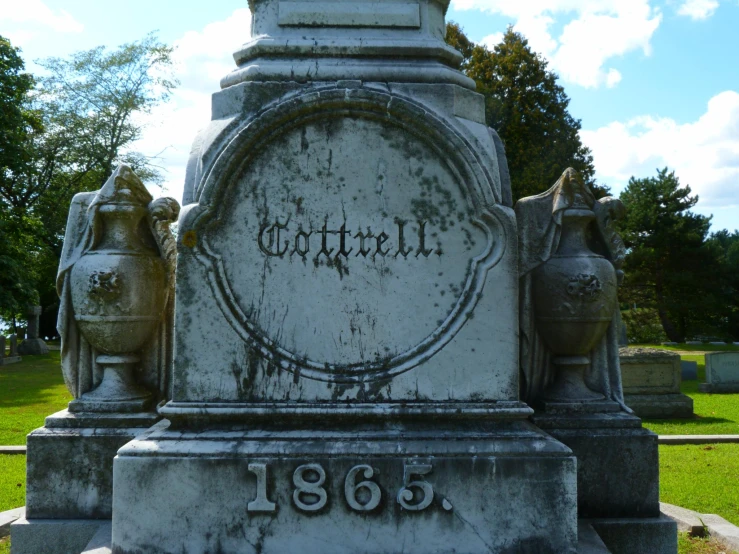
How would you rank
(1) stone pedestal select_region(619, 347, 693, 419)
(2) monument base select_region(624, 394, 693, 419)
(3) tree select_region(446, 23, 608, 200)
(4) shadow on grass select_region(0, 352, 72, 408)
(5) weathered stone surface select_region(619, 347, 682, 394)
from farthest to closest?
(3) tree select_region(446, 23, 608, 200)
(4) shadow on grass select_region(0, 352, 72, 408)
(5) weathered stone surface select_region(619, 347, 682, 394)
(1) stone pedestal select_region(619, 347, 693, 419)
(2) monument base select_region(624, 394, 693, 419)

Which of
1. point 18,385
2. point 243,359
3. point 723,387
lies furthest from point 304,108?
point 18,385

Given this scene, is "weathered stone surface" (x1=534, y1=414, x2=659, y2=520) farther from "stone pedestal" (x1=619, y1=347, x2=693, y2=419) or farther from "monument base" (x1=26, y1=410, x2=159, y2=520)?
"stone pedestal" (x1=619, y1=347, x2=693, y2=419)

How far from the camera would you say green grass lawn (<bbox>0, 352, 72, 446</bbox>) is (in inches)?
363

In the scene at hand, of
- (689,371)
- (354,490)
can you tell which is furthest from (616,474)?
(689,371)

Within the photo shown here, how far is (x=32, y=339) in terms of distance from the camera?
2381 cm

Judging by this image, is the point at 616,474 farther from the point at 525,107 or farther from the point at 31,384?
the point at 525,107

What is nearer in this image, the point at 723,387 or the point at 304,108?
the point at 304,108

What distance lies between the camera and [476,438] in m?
2.90

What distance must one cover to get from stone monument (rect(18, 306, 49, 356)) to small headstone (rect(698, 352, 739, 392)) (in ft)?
66.7

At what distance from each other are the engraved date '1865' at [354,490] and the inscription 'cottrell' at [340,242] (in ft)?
2.95

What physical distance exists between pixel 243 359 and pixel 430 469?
910mm

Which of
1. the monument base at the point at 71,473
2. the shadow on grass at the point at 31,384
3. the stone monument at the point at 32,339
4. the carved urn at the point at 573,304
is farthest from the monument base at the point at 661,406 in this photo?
the stone monument at the point at 32,339

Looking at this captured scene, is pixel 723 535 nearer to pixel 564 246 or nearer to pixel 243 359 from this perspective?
pixel 564 246

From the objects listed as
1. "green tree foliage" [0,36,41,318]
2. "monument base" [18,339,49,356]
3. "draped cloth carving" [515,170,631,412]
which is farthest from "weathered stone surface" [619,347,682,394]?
"monument base" [18,339,49,356]
